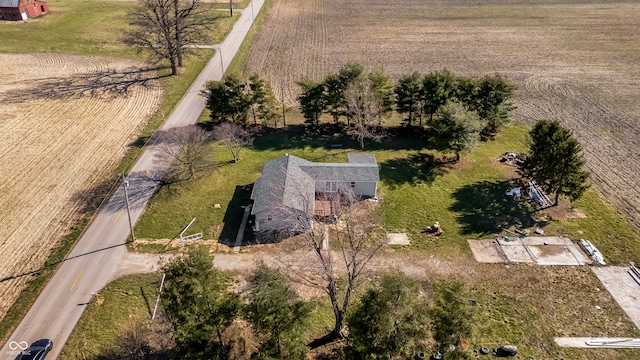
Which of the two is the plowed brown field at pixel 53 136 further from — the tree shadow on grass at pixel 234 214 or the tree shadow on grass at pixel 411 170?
the tree shadow on grass at pixel 411 170

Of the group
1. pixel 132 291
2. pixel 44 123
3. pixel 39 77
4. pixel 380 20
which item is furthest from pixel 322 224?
pixel 380 20

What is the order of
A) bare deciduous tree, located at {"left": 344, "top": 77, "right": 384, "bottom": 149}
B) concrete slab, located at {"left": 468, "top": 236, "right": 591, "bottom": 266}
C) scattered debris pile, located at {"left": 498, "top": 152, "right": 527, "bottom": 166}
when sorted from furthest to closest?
bare deciduous tree, located at {"left": 344, "top": 77, "right": 384, "bottom": 149}
scattered debris pile, located at {"left": 498, "top": 152, "right": 527, "bottom": 166}
concrete slab, located at {"left": 468, "top": 236, "right": 591, "bottom": 266}

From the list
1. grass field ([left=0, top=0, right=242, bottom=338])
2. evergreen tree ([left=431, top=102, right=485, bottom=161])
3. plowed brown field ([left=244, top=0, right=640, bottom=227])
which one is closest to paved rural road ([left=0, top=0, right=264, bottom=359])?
grass field ([left=0, top=0, right=242, bottom=338])

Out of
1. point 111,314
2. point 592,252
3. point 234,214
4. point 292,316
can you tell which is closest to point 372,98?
point 234,214

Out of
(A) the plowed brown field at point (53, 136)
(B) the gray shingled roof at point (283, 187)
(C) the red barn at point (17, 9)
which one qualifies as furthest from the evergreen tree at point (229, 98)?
(C) the red barn at point (17, 9)

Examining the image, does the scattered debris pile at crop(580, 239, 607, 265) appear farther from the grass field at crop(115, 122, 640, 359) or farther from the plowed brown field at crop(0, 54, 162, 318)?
the plowed brown field at crop(0, 54, 162, 318)

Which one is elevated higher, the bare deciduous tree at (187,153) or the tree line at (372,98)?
the tree line at (372,98)
